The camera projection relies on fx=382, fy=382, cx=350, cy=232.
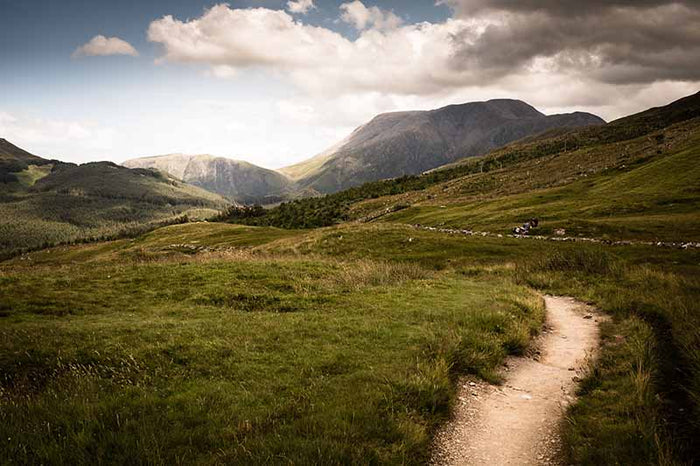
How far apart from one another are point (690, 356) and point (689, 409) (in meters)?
2.39

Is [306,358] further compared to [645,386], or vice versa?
[306,358]

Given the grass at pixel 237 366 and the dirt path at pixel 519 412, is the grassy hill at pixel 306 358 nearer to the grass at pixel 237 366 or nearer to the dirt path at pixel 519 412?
the grass at pixel 237 366

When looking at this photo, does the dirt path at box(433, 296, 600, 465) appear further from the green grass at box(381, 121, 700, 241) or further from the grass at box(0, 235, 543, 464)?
the green grass at box(381, 121, 700, 241)

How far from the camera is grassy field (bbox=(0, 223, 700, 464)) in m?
7.57

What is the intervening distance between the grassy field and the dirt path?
18.8 inches

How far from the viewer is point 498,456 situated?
811cm

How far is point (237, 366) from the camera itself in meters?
11.3

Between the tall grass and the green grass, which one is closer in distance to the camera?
the tall grass

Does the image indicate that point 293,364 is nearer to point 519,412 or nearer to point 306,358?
point 306,358

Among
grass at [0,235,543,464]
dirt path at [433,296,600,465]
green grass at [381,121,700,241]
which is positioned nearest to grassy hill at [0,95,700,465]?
grass at [0,235,543,464]

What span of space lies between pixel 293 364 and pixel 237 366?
1.64 metres

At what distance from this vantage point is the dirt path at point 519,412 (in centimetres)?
817

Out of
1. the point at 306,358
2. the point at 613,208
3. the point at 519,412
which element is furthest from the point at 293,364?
the point at 613,208

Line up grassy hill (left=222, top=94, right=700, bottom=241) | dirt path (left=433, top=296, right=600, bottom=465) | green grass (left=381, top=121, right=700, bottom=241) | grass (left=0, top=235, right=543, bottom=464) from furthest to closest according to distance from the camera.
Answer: grassy hill (left=222, top=94, right=700, bottom=241) → green grass (left=381, top=121, right=700, bottom=241) → dirt path (left=433, top=296, right=600, bottom=465) → grass (left=0, top=235, right=543, bottom=464)
